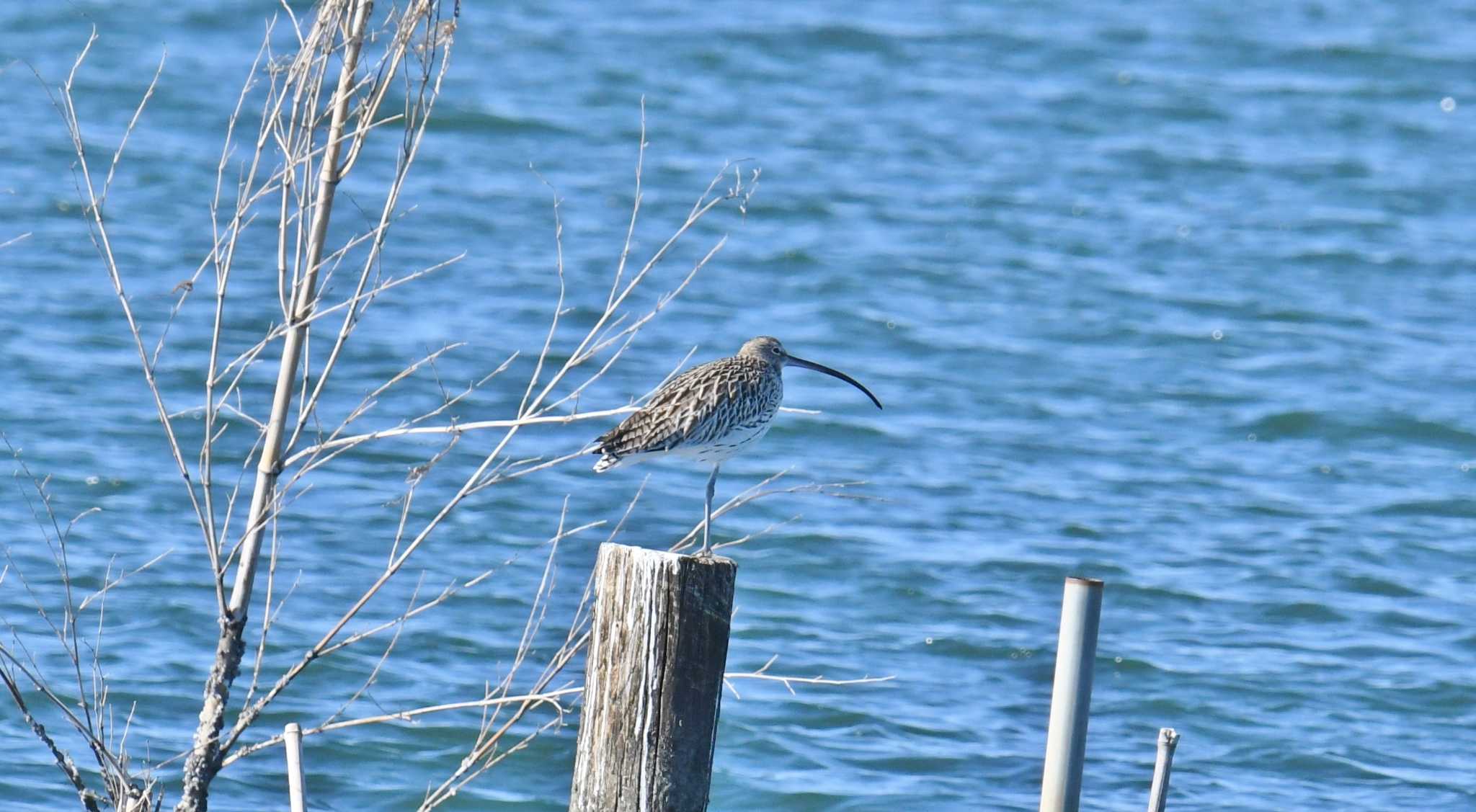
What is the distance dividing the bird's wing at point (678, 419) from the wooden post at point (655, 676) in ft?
4.87

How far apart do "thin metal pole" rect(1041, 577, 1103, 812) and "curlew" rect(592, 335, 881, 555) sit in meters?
1.58

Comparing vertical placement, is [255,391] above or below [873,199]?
below

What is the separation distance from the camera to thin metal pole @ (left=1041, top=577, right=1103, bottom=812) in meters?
5.35

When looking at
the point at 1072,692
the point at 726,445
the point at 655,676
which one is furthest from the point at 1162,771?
the point at 726,445

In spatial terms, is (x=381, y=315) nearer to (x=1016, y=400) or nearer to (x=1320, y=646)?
(x=1016, y=400)

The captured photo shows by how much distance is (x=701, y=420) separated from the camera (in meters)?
6.79

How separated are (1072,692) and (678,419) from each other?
75.2 inches

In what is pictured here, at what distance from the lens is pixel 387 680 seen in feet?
35.7

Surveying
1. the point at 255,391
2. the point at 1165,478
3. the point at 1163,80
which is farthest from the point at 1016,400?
the point at 1163,80

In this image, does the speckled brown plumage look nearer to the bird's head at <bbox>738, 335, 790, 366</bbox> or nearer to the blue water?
the bird's head at <bbox>738, 335, 790, 366</bbox>

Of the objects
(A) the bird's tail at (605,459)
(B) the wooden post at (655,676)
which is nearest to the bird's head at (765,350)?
(A) the bird's tail at (605,459)

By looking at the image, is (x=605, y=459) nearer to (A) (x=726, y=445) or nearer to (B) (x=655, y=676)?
(A) (x=726, y=445)

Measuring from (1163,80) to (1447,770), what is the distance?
1680 centimetres

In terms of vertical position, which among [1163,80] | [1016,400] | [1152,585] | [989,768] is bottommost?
[989,768]
